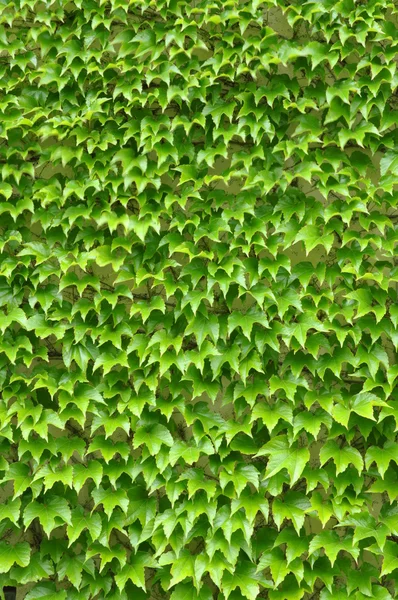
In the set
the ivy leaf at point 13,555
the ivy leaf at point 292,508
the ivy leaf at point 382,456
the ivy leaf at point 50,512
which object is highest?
the ivy leaf at point 382,456

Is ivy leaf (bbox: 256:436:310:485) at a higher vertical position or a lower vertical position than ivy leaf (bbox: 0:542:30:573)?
higher

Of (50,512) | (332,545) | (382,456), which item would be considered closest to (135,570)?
(50,512)

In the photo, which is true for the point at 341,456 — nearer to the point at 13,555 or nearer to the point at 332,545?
the point at 332,545

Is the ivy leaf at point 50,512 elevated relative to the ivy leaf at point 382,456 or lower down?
lower down

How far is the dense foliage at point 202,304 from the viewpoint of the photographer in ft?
8.57

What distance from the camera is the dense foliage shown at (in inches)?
103

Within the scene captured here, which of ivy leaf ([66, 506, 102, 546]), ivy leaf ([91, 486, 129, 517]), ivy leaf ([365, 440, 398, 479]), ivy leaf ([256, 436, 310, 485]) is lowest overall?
ivy leaf ([66, 506, 102, 546])

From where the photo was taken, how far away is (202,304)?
274cm

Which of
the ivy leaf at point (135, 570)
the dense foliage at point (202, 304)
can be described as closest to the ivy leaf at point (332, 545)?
the dense foliage at point (202, 304)

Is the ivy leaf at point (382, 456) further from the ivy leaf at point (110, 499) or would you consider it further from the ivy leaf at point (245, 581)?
the ivy leaf at point (110, 499)

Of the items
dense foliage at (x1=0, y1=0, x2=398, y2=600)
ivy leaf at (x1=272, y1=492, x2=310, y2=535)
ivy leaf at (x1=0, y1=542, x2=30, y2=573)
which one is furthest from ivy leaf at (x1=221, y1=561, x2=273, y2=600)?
ivy leaf at (x1=0, y1=542, x2=30, y2=573)

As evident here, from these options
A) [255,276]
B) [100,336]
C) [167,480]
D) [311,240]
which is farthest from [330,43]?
[167,480]

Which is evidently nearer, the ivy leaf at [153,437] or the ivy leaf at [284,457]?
the ivy leaf at [284,457]

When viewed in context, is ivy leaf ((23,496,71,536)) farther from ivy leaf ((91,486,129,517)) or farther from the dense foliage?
ivy leaf ((91,486,129,517))
